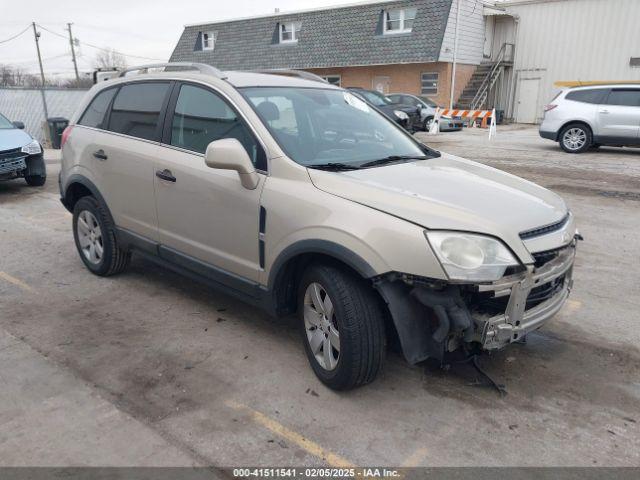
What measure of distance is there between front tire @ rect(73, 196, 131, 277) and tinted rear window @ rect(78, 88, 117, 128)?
2.33 feet

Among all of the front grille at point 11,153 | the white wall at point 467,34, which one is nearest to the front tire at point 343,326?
the front grille at point 11,153

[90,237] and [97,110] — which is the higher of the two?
[97,110]

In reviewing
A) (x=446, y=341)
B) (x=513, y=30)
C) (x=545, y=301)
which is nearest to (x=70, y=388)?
(x=446, y=341)

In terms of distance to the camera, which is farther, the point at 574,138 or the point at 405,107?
the point at 405,107

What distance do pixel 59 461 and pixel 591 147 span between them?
14.6m

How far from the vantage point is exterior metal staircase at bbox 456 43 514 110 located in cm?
2589

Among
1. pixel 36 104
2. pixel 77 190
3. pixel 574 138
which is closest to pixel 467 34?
pixel 574 138

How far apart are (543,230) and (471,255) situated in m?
0.58

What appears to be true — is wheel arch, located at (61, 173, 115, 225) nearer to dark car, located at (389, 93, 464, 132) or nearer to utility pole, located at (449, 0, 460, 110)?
dark car, located at (389, 93, 464, 132)

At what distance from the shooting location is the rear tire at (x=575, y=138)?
13227 mm

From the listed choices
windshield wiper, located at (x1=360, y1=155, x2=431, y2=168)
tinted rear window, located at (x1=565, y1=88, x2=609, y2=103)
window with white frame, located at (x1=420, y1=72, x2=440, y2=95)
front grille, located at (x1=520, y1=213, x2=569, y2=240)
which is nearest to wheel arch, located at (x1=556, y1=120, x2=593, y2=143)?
tinted rear window, located at (x1=565, y1=88, x2=609, y2=103)

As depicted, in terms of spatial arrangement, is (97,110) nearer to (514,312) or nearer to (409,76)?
(514,312)

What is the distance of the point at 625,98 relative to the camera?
12.7 metres

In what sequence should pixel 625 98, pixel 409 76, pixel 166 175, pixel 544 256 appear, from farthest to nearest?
pixel 409 76 < pixel 625 98 < pixel 166 175 < pixel 544 256
